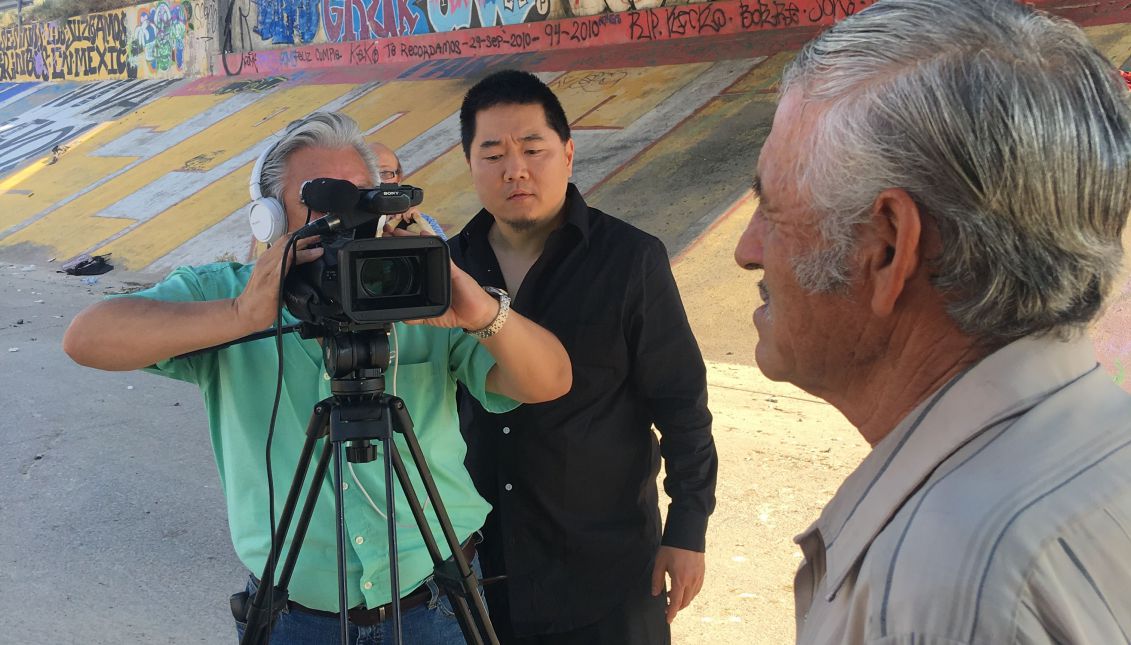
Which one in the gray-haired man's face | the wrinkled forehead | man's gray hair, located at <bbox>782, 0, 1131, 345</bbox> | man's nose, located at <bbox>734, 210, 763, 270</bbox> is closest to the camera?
man's gray hair, located at <bbox>782, 0, 1131, 345</bbox>

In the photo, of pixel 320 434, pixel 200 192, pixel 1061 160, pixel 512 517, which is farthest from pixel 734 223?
pixel 200 192

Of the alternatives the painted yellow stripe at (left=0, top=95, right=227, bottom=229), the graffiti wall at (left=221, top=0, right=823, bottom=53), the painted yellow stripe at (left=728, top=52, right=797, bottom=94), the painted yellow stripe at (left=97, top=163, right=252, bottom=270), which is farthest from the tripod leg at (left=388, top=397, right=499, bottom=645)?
the painted yellow stripe at (left=0, top=95, right=227, bottom=229)

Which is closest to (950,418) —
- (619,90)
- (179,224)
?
(619,90)

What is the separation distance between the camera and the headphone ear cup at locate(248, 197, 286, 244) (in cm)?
197

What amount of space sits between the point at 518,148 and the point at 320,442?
107 cm

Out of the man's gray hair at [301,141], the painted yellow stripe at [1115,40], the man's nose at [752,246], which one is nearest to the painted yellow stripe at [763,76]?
the painted yellow stripe at [1115,40]

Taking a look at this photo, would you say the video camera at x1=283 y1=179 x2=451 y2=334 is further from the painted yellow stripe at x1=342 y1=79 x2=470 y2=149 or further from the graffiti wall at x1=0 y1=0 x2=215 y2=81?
the graffiti wall at x1=0 y1=0 x2=215 y2=81

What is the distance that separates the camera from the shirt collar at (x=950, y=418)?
104 cm

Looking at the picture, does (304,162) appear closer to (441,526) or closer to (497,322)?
(497,322)

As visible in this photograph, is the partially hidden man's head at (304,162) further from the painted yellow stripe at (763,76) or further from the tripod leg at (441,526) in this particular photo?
the painted yellow stripe at (763,76)

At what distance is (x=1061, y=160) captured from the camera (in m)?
1.02

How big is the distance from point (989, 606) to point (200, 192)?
13.9 metres

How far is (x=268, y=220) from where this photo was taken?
1965mm

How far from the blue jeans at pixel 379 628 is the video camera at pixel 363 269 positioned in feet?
2.16
